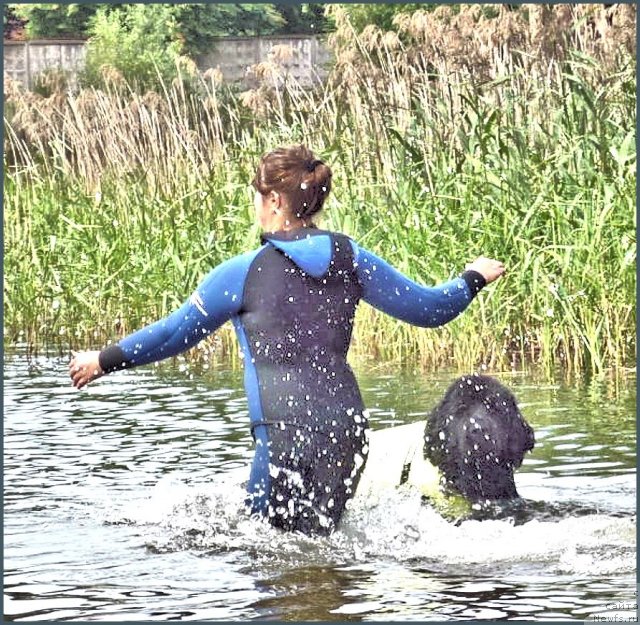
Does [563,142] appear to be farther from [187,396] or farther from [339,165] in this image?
A: [187,396]

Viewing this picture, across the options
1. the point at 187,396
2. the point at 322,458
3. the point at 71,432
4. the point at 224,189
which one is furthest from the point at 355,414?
the point at 224,189

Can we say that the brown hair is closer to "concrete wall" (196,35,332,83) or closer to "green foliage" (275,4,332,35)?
"concrete wall" (196,35,332,83)

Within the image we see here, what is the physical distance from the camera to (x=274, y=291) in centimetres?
596

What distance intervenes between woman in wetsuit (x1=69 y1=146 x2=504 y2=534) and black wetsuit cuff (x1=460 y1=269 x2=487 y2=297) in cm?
Result: 55

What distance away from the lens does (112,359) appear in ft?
20.0

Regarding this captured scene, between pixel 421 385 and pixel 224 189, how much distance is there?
2.33 metres

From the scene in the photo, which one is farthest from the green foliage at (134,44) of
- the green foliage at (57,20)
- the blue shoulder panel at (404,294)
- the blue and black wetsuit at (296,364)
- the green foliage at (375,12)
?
the blue and black wetsuit at (296,364)

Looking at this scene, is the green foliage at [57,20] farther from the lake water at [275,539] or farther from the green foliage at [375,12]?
the lake water at [275,539]

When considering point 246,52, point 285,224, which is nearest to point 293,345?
point 285,224

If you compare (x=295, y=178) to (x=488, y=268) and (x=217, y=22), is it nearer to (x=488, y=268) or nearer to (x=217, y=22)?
(x=488, y=268)

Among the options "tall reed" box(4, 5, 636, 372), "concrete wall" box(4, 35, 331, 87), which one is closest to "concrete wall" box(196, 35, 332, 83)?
"concrete wall" box(4, 35, 331, 87)

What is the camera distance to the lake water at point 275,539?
5.38 m

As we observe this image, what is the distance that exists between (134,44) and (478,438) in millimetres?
14302

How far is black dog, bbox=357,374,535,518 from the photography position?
20.6 feet
